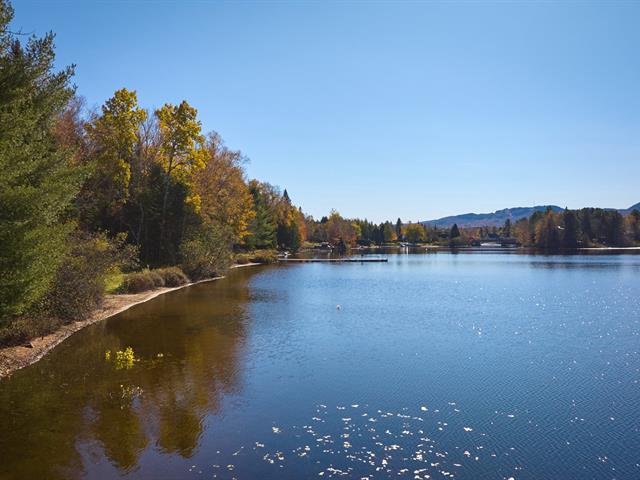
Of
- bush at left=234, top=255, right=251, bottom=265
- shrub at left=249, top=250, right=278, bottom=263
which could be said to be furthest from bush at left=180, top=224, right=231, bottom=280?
shrub at left=249, top=250, right=278, bottom=263

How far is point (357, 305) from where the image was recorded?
30.4m

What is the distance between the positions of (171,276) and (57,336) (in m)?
19.1

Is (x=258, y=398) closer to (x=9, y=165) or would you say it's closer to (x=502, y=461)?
(x=502, y=461)

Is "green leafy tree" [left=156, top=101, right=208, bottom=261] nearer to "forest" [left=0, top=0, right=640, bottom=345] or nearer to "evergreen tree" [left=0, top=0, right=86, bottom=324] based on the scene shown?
"forest" [left=0, top=0, right=640, bottom=345]

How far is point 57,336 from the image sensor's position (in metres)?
19.1

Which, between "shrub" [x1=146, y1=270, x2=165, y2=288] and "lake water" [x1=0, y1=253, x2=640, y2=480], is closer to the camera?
"lake water" [x1=0, y1=253, x2=640, y2=480]

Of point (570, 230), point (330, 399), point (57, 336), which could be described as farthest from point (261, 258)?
point (570, 230)

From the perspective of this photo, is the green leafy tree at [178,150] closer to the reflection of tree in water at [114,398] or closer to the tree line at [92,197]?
the tree line at [92,197]

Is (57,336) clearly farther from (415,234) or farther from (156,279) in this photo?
(415,234)

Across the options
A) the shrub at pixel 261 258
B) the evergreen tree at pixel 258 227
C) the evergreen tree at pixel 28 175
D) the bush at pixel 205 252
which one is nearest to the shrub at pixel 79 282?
the evergreen tree at pixel 28 175

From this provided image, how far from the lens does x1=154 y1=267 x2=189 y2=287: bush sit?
37.6m

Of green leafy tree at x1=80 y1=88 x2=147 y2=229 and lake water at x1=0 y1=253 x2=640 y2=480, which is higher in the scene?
green leafy tree at x1=80 y1=88 x2=147 y2=229

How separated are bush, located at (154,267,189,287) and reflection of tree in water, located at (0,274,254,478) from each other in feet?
51.4

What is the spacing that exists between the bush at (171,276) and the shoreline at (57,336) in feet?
14.4
